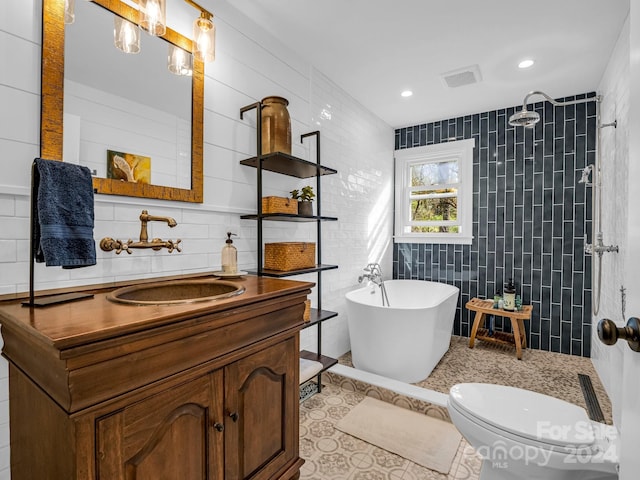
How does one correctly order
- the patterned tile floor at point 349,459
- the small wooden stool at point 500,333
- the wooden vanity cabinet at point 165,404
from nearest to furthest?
the wooden vanity cabinet at point 165,404 < the patterned tile floor at point 349,459 < the small wooden stool at point 500,333

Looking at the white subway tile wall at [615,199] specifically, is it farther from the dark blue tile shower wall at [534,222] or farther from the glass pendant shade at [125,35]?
the glass pendant shade at [125,35]

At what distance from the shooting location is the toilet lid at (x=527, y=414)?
122 centimetres

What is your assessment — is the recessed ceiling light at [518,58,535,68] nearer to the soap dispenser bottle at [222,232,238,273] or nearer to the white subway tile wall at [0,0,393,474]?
the white subway tile wall at [0,0,393,474]

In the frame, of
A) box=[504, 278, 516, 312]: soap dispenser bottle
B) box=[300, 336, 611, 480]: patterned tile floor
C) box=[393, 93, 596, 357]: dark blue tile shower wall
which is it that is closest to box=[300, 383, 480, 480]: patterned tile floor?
box=[300, 336, 611, 480]: patterned tile floor

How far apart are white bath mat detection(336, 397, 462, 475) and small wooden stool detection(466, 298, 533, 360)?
1424mm

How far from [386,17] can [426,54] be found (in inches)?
21.7

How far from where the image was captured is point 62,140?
50.0 inches

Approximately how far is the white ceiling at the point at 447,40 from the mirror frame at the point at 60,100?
2.36 feet

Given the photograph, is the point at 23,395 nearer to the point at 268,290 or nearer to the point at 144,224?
the point at 144,224

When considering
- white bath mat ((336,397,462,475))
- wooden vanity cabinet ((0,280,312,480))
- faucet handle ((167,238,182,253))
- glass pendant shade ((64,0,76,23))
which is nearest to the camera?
wooden vanity cabinet ((0,280,312,480))

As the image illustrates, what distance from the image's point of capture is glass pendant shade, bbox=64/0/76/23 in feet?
4.20

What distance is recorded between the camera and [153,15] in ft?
4.68

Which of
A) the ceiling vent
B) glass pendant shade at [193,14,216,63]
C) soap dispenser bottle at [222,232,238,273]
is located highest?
the ceiling vent

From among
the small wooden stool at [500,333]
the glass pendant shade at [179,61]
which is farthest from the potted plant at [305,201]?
the small wooden stool at [500,333]
